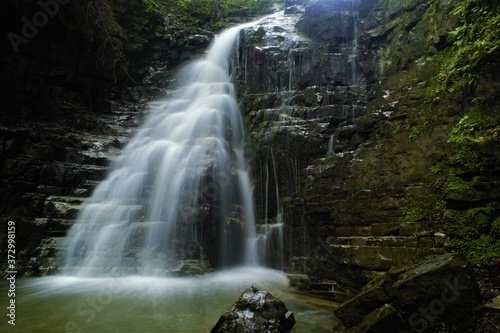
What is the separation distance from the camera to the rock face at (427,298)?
3291 millimetres

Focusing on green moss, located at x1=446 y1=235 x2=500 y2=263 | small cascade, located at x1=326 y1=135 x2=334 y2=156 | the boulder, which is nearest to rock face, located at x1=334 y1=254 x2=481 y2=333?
the boulder

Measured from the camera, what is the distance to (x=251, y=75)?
12.7m

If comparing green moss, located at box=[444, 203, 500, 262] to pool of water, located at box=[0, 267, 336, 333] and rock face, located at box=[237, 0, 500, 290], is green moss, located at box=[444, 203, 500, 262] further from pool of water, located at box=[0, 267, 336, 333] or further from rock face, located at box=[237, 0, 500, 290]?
pool of water, located at box=[0, 267, 336, 333]

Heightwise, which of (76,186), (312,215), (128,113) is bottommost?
(312,215)

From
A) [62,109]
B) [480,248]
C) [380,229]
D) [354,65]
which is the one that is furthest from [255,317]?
[62,109]

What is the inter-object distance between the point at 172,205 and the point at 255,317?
5239 millimetres

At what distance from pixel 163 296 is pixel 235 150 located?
20.1ft

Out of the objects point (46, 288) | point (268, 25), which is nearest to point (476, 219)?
point (46, 288)

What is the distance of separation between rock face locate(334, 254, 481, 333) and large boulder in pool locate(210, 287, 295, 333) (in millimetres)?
952

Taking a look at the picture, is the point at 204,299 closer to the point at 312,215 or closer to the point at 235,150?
the point at 312,215

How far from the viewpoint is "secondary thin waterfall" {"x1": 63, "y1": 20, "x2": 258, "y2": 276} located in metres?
7.50

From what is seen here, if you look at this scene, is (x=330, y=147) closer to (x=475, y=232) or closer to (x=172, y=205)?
(x=172, y=205)

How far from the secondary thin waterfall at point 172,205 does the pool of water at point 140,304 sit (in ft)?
2.24

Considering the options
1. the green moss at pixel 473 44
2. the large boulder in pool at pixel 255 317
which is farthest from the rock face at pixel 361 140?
the large boulder in pool at pixel 255 317
